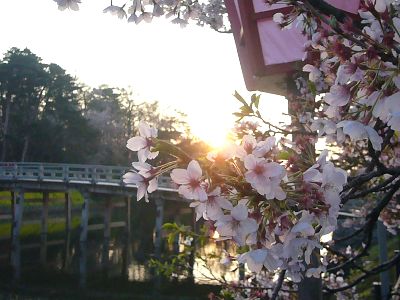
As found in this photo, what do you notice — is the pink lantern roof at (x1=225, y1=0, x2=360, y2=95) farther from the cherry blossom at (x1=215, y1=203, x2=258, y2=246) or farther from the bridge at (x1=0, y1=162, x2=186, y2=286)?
the bridge at (x1=0, y1=162, x2=186, y2=286)

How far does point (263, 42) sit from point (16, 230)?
24.4 m

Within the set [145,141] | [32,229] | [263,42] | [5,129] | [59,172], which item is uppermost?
[5,129]

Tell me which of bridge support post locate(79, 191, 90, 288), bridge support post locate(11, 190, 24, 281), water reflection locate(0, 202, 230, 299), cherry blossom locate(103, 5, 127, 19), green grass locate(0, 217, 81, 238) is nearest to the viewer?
cherry blossom locate(103, 5, 127, 19)

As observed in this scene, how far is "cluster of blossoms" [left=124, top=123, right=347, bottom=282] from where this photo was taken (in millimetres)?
1005

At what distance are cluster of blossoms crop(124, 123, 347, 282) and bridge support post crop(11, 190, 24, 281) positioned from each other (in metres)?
17.7

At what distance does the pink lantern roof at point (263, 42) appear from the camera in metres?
2.53

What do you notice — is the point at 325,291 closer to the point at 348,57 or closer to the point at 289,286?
the point at 289,286

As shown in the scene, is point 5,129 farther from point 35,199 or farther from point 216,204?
point 216,204

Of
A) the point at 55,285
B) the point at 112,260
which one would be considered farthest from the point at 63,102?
the point at 55,285

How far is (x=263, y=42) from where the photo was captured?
2689mm

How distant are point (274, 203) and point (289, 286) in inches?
110

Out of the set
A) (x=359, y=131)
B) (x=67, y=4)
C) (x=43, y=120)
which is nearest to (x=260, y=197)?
(x=359, y=131)

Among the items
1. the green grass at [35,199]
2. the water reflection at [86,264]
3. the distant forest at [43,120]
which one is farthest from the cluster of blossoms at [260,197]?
the distant forest at [43,120]

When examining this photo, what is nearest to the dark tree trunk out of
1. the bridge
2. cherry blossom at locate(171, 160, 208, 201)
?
the bridge
